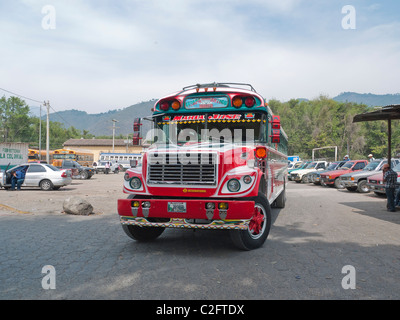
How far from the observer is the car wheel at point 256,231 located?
18.4 feet

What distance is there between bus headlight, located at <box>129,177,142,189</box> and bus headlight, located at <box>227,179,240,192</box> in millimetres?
1495

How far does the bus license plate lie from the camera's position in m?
5.41

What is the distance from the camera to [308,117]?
75250mm

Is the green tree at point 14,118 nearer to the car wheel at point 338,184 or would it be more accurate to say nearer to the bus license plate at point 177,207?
the car wheel at point 338,184

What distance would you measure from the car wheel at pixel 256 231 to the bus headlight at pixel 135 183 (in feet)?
5.51

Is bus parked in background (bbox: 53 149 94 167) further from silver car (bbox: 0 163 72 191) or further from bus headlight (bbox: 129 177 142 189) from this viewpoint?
bus headlight (bbox: 129 177 142 189)

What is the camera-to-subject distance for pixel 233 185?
5.36m

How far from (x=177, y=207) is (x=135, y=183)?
2.96 ft

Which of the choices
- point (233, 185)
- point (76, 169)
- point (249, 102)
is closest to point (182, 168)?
point (233, 185)

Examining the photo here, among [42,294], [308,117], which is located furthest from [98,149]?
[42,294]

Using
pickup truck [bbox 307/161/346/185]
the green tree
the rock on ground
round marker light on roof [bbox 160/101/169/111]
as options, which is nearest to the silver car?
the rock on ground

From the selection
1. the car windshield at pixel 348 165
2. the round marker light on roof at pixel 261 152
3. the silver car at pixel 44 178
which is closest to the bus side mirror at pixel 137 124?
the round marker light on roof at pixel 261 152
